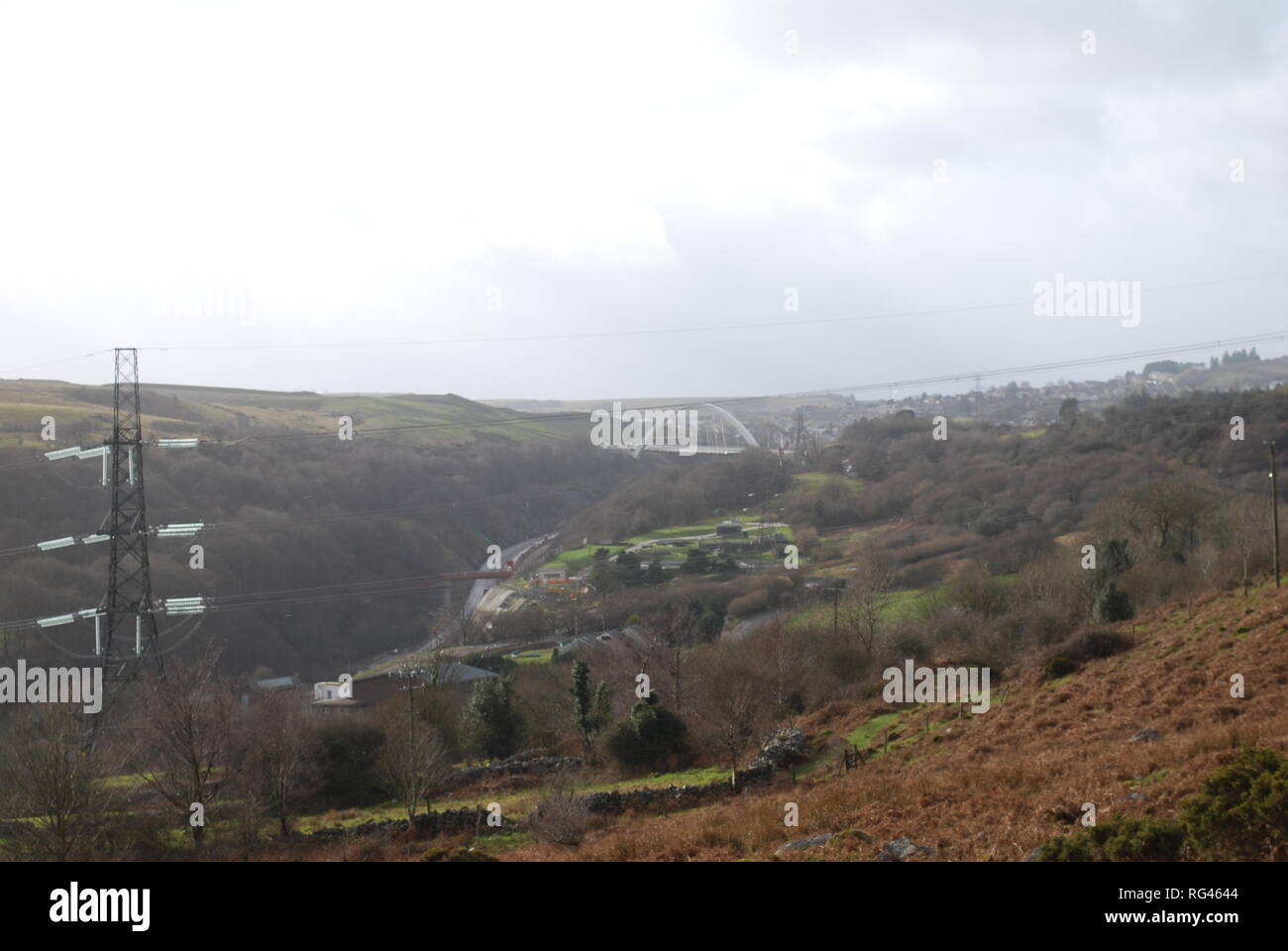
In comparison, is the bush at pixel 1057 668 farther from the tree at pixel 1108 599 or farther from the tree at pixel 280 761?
the tree at pixel 280 761

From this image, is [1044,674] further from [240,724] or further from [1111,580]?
[240,724]

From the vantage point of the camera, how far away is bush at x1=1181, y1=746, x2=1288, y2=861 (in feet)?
24.9

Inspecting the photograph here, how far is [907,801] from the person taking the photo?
13141mm

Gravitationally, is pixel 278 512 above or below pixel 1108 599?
above

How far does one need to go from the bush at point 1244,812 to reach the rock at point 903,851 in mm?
2906

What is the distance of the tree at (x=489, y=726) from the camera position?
89.8 ft

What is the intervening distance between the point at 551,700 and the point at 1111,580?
727 inches

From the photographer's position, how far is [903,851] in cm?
1023

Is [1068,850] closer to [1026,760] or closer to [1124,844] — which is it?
[1124,844]

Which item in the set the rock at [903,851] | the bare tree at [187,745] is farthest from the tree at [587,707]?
the rock at [903,851]

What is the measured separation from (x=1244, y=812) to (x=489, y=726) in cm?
2257

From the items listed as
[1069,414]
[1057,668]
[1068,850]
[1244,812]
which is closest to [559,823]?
[1068,850]

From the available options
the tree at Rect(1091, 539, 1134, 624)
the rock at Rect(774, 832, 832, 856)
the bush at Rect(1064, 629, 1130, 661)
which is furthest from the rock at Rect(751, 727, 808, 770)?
the tree at Rect(1091, 539, 1134, 624)
